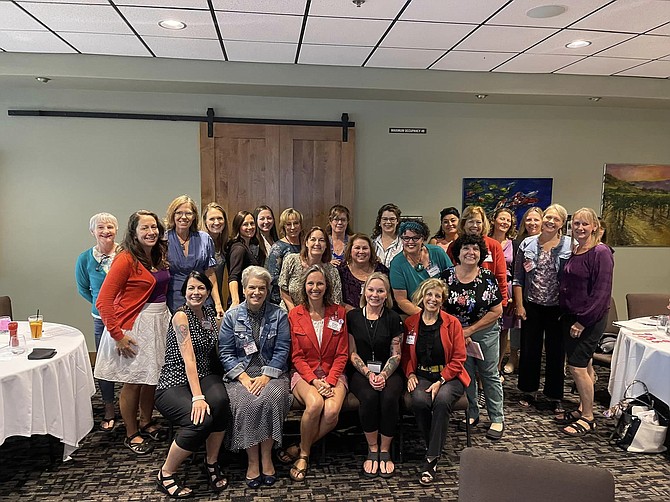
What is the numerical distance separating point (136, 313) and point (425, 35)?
2.78 metres

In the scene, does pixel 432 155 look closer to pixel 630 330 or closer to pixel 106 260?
pixel 630 330

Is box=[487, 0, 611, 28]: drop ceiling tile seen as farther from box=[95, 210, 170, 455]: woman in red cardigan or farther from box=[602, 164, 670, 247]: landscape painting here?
box=[602, 164, 670, 247]: landscape painting

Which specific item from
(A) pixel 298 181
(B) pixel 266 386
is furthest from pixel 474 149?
(B) pixel 266 386

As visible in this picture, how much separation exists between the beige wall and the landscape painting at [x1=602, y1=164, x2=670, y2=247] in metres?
0.14

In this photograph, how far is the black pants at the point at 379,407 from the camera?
298 cm

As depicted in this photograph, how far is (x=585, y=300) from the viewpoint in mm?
3486

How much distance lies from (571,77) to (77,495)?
5289 mm

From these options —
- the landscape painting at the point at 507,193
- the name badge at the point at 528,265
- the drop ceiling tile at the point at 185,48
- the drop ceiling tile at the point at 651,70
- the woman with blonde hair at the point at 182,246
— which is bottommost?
the name badge at the point at 528,265

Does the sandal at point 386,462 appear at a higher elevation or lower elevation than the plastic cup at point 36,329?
lower

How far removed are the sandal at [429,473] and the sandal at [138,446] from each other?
5.72 ft

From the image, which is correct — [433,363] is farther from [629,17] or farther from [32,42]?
[32,42]

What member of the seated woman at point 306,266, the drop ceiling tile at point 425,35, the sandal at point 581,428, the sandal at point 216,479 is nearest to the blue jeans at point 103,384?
the sandal at point 216,479

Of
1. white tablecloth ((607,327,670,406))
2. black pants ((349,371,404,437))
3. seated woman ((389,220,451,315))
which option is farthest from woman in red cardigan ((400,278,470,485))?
white tablecloth ((607,327,670,406))

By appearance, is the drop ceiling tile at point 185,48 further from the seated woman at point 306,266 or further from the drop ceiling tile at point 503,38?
the drop ceiling tile at point 503,38
